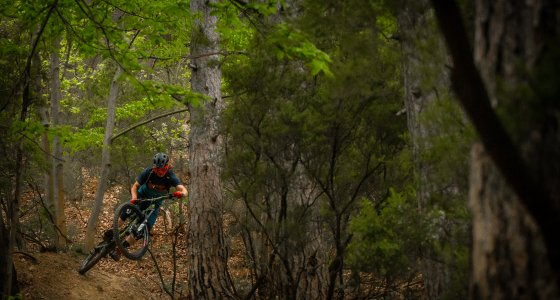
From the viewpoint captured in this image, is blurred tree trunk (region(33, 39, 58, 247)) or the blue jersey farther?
blurred tree trunk (region(33, 39, 58, 247))

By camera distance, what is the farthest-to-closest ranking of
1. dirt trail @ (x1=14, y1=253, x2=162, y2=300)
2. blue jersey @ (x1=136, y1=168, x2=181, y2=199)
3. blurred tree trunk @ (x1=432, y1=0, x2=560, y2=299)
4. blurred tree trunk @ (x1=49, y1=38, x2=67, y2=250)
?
1. blurred tree trunk @ (x1=49, y1=38, x2=67, y2=250)
2. blue jersey @ (x1=136, y1=168, x2=181, y2=199)
3. dirt trail @ (x1=14, y1=253, x2=162, y2=300)
4. blurred tree trunk @ (x1=432, y1=0, x2=560, y2=299)

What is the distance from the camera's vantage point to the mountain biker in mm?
8976

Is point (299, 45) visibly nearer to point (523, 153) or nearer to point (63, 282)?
point (523, 153)

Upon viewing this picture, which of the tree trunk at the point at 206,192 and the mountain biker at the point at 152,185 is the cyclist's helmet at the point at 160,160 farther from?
the tree trunk at the point at 206,192

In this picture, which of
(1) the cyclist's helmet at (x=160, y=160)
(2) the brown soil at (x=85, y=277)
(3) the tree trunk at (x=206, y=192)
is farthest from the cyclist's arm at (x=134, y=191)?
(3) the tree trunk at (x=206, y=192)

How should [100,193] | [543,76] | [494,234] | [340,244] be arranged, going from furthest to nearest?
[100,193] → [340,244] → [494,234] → [543,76]

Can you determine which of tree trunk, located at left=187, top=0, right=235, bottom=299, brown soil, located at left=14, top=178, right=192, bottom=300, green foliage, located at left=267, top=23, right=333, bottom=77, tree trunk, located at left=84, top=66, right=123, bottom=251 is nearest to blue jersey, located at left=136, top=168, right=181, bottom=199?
brown soil, located at left=14, top=178, right=192, bottom=300

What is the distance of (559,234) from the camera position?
1823mm

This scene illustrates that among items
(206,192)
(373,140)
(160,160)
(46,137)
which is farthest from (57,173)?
(373,140)

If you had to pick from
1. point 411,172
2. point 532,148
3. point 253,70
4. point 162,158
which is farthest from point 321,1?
point 162,158

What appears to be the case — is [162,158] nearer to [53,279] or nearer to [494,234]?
[53,279]

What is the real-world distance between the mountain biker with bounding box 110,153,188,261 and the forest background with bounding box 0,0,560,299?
0.91m

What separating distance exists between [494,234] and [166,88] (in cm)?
538

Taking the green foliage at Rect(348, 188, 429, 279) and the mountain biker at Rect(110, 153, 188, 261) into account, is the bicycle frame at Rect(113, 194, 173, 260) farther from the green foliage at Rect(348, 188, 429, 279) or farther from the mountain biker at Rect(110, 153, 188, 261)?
the green foliage at Rect(348, 188, 429, 279)
